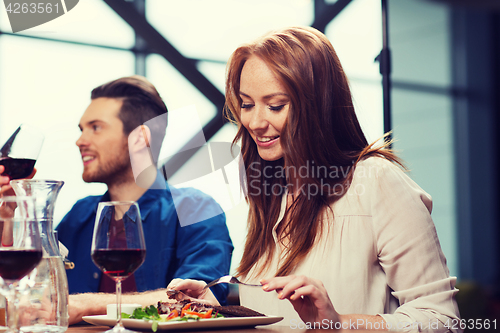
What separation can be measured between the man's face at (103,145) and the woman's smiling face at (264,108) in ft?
2.96

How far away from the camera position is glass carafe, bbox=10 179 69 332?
84 cm

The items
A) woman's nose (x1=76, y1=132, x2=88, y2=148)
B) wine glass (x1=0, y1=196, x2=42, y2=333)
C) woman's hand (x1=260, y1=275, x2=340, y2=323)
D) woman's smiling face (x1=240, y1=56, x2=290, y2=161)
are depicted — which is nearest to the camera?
wine glass (x1=0, y1=196, x2=42, y2=333)

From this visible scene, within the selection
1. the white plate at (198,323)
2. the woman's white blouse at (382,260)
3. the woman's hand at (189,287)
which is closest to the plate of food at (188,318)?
the white plate at (198,323)

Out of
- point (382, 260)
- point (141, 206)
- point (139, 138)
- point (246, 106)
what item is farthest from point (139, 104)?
point (382, 260)

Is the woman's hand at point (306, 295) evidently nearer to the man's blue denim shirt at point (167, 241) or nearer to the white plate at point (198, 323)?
the white plate at point (198, 323)

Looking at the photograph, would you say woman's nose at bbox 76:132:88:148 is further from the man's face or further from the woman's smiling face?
the woman's smiling face

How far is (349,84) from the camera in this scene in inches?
60.9

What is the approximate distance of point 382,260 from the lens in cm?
127

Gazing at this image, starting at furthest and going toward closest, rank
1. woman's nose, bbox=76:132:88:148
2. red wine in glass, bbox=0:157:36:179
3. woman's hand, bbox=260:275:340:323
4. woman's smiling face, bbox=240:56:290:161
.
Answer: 1. woman's nose, bbox=76:132:88:148
2. woman's smiling face, bbox=240:56:290:161
3. red wine in glass, bbox=0:157:36:179
4. woman's hand, bbox=260:275:340:323

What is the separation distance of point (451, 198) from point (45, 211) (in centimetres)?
688

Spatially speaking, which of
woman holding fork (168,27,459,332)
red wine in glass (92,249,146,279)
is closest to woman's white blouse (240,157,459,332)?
woman holding fork (168,27,459,332)

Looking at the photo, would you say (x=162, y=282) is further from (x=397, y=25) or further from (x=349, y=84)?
(x=397, y=25)

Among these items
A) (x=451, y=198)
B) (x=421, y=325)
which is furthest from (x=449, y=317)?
(x=451, y=198)

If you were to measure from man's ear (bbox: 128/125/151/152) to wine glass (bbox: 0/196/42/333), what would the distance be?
156cm
